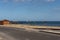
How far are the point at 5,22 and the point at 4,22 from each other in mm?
496

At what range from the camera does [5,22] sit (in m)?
90.7

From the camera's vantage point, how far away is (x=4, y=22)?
90.4 m
